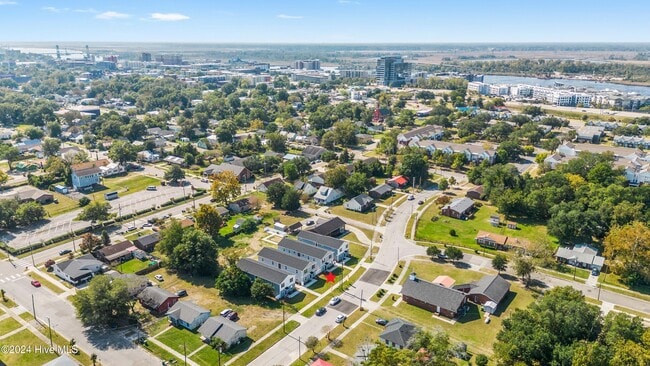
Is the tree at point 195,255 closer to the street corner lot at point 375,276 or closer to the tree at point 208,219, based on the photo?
the tree at point 208,219

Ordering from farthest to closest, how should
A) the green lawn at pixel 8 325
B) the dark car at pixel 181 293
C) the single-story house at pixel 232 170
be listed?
the single-story house at pixel 232 170, the dark car at pixel 181 293, the green lawn at pixel 8 325

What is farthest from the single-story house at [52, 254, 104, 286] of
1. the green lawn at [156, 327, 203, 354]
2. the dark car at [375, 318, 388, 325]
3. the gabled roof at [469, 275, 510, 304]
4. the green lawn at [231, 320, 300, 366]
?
the gabled roof at [469, 275, 510, 304]

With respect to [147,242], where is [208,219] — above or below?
above

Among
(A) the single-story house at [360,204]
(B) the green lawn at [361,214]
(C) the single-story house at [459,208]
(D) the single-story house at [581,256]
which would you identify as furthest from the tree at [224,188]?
(D) the single-story house at [581,256]

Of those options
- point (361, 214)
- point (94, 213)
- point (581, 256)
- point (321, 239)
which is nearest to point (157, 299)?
point (321, 239)

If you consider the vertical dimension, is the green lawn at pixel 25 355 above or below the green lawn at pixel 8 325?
below

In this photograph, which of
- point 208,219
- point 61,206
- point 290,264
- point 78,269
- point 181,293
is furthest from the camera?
point 61,206

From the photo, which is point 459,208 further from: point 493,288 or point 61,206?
point 61,206

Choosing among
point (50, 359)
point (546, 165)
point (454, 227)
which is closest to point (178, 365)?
point (50, 359)
